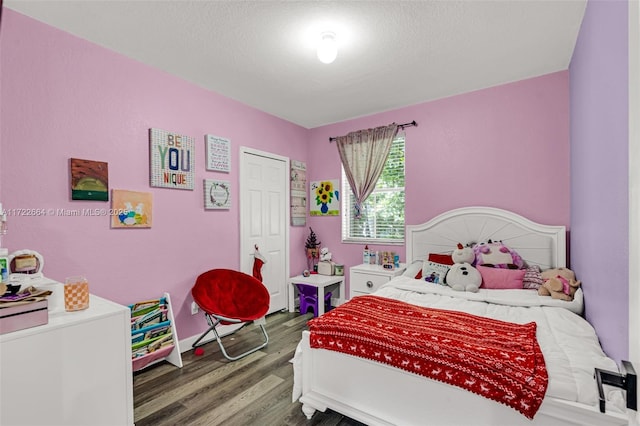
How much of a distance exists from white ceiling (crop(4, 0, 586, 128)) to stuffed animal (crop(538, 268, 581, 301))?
182 centimetres

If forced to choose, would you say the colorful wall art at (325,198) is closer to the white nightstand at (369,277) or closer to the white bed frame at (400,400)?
the white nightstand at (369,277)

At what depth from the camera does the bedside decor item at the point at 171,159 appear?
2.74 metres

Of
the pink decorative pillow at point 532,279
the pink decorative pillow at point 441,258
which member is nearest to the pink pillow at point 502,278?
the pink decorative pillow at point 532,279

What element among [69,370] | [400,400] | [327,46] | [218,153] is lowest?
[400,400]

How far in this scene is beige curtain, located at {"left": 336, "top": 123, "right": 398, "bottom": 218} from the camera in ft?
12.6

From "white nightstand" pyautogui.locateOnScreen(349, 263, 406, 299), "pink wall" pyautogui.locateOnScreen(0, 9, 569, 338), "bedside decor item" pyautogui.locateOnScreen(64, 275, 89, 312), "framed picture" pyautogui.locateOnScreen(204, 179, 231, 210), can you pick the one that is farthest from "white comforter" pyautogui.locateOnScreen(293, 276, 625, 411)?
"framed picture" pyautogui.locateOnScreen(204, 179, 231, 210)

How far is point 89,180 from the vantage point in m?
2.33

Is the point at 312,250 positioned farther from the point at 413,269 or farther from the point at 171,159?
the point at 171,159

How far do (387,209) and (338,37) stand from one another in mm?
2179

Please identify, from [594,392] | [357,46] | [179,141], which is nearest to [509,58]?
[357,46]

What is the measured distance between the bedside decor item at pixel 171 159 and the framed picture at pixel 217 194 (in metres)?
0.19

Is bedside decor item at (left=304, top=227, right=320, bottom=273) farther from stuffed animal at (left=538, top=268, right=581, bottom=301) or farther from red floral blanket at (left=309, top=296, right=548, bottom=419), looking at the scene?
stuffed animal at (left=538, top=268, right=581, bottom=301)

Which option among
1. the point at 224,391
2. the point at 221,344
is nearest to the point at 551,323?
the point at 224,391

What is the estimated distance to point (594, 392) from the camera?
50.3 inches
